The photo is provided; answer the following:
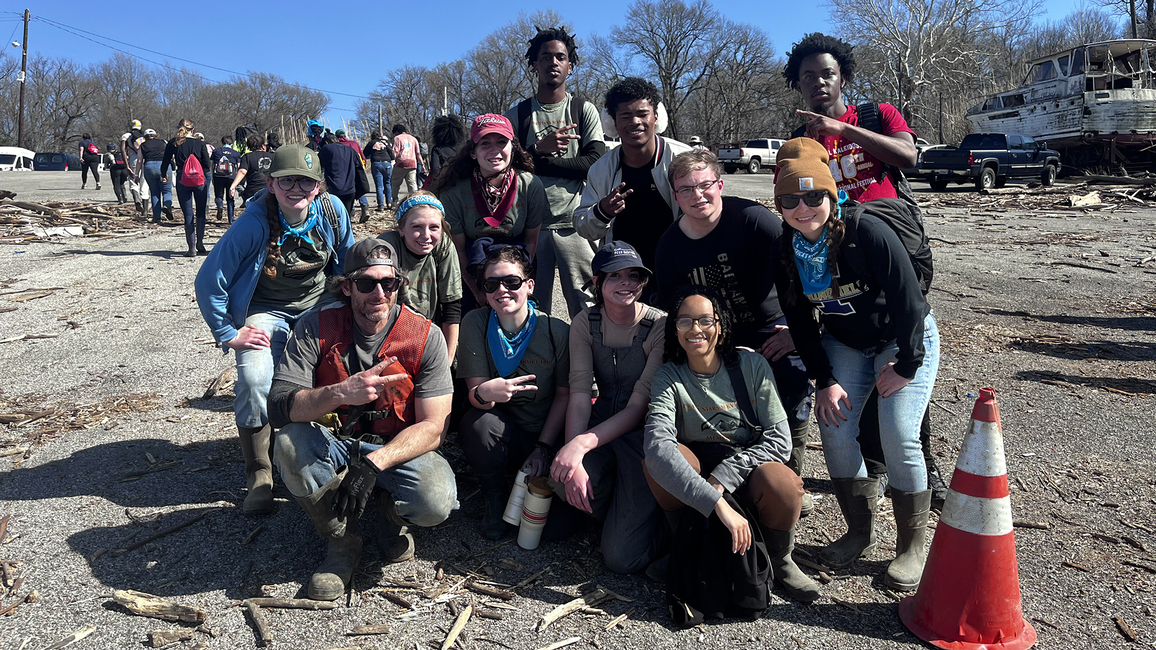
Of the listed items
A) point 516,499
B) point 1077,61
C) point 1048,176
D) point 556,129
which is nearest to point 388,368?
point 516,499

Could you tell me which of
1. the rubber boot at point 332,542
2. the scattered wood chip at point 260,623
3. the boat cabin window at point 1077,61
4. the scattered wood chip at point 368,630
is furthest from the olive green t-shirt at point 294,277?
the boat cabin window at point 1077,61

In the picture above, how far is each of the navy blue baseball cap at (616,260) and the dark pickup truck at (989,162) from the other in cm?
2285

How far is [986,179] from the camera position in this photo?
75.8 ft

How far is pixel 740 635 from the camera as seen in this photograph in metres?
2.86

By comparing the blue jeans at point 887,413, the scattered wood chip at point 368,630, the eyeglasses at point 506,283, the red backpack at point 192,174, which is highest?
the red backpack at point 192,174

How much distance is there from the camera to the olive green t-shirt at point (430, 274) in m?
4.06

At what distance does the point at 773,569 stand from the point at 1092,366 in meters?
4.49

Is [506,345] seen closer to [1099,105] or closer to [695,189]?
[695,189]

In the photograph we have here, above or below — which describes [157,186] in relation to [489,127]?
above

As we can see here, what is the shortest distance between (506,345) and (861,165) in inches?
84.6

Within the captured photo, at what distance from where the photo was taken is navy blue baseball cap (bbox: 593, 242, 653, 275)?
11.7 feet

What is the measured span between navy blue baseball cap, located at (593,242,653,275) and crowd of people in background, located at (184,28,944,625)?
1 cm

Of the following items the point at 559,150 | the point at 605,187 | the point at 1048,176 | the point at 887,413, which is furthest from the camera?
the point at 1048,176

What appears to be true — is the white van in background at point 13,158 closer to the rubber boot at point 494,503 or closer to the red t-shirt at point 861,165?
the rubber boot at point 494,503
